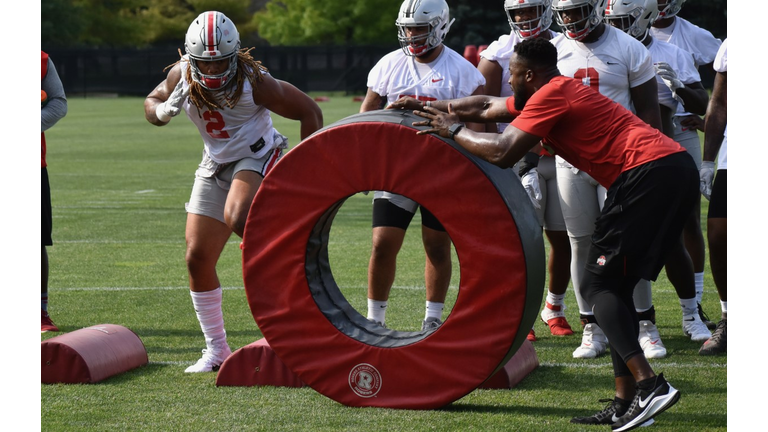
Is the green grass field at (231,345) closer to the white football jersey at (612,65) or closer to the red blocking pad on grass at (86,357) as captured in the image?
the red blocking pad on grass at (86,357)

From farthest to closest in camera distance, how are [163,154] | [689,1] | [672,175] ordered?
[689,1], [163,154], [672,175]

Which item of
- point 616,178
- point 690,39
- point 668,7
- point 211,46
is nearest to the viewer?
point 616,178

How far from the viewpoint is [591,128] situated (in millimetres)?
4469

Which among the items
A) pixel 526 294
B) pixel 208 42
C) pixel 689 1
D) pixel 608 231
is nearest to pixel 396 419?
pixel 526 294

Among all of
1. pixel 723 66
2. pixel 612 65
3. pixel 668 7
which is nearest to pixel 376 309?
pixel 612 65

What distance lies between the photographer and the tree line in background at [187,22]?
55.1 m

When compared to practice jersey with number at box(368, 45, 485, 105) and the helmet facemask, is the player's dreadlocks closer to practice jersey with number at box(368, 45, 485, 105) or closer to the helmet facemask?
the helmet facemask

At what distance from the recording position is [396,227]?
225 inches

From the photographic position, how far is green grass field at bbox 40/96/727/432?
4570 mm

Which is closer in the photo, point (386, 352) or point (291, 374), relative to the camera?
point (386, 352)

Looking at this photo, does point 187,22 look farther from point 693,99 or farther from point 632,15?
point 693,99

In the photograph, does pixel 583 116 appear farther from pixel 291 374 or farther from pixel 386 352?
pixel 291 374

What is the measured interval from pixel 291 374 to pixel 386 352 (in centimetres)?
65

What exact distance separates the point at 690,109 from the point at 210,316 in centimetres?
316
